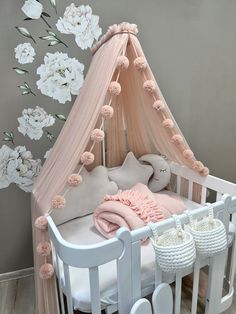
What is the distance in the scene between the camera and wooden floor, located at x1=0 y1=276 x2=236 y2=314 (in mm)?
1850

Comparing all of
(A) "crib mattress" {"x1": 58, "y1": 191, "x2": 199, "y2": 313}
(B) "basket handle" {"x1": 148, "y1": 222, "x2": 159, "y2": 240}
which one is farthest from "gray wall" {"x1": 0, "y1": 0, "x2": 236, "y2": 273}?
(B) "basket handle" {"x1": 148, "y1": 222, "x2": 159, "y2": 240}

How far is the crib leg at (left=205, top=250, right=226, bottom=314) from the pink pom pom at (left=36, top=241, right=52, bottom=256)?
94 centimetres

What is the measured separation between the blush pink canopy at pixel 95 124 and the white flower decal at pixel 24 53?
0.48 meters

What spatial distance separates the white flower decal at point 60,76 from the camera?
194cm

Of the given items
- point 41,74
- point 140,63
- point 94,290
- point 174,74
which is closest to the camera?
point 94,290

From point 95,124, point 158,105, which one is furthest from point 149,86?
point 95,124

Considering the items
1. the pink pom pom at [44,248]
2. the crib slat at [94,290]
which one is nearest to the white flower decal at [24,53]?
the pink pom pom at [44,248]

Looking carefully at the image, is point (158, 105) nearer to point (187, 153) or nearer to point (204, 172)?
point (187, 153)

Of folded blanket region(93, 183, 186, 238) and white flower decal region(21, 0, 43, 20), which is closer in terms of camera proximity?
folded blanket region(93, 183, 186, 238)

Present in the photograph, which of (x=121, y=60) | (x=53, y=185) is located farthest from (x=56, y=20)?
(x=53, y=185)

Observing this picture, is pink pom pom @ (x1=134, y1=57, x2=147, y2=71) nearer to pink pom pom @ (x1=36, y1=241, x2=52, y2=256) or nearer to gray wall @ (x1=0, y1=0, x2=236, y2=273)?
gray wall @ (x1=0, y1=0, x2=236, y2=273)

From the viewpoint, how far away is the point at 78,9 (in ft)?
6.29

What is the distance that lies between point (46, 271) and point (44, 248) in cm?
12

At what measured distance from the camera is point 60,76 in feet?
6.46
